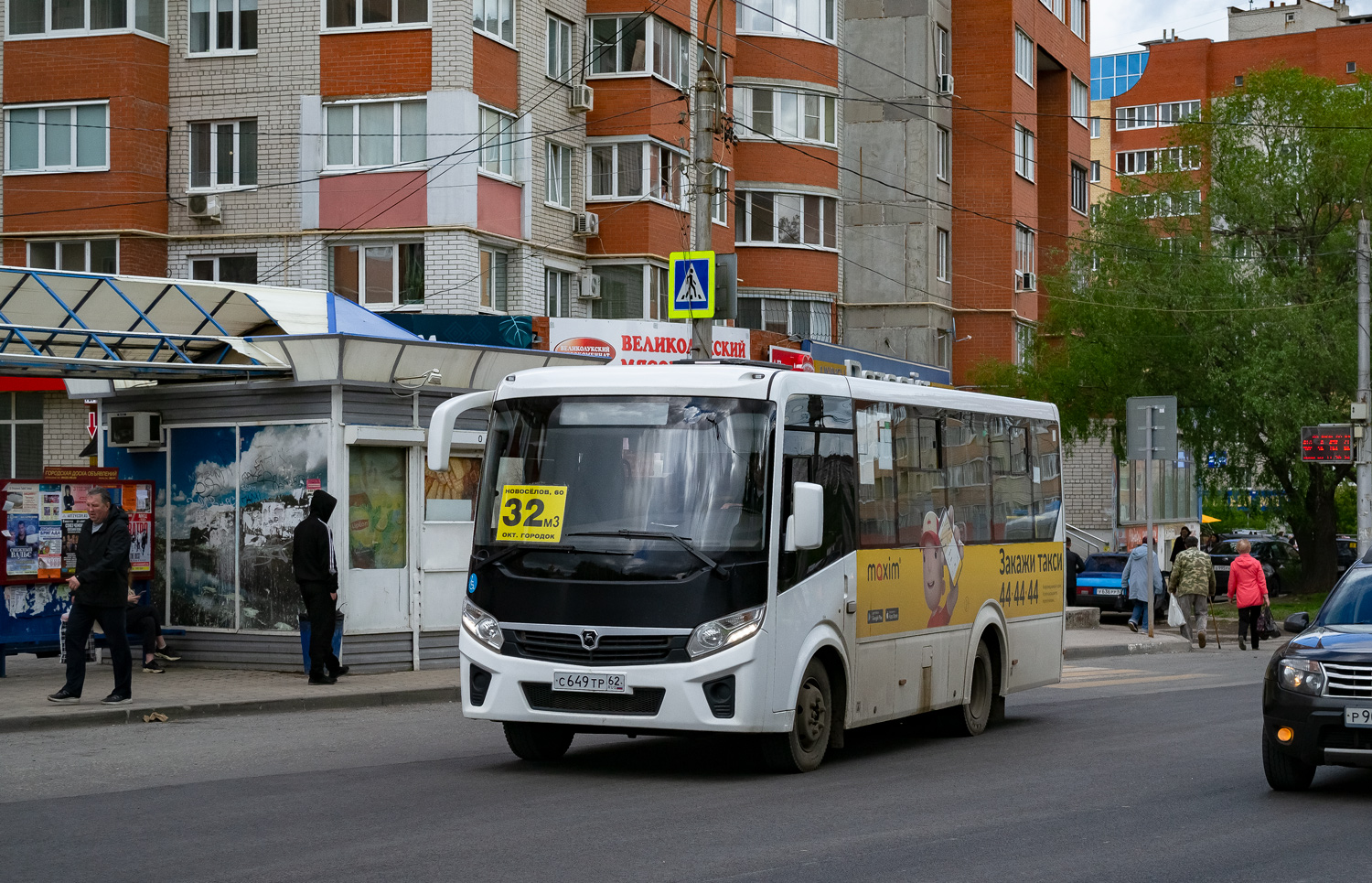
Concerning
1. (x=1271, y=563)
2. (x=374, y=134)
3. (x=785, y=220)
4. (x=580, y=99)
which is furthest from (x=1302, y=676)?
(x=1271, y=563)

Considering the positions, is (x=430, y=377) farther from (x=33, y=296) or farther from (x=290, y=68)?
(x=290, y=68)

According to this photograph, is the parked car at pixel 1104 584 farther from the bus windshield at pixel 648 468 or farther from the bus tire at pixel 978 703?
the bus windshield at pixel 648 468

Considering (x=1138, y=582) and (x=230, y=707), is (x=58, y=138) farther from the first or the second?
(x=1138, y=582)

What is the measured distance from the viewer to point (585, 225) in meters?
35.8

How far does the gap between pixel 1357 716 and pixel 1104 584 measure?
1050 inches

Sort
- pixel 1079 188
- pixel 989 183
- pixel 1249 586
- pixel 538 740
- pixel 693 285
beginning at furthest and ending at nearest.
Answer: pixel 1079 188, pixel 989 183, pixel 1249 586, pixel 693 285, pixel 538 740

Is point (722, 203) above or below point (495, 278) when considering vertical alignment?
above

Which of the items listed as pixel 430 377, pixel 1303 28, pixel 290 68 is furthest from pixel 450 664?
pixel 1303 28

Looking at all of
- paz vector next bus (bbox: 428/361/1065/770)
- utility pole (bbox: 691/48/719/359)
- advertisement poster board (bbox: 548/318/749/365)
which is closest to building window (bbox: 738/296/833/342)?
advertisement poster board (bbox: 548/318/749/365)

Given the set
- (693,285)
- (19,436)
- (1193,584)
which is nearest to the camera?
(693,285)

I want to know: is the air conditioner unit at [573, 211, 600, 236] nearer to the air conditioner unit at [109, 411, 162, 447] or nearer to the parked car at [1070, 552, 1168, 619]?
the parked car at [1070, 552, 1168, 619]

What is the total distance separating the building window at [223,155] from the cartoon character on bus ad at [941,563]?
73.9 ft

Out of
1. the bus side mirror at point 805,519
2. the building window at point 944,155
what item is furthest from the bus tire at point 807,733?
the building window at point 944,155

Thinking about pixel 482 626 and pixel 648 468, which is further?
pixel 482 626
